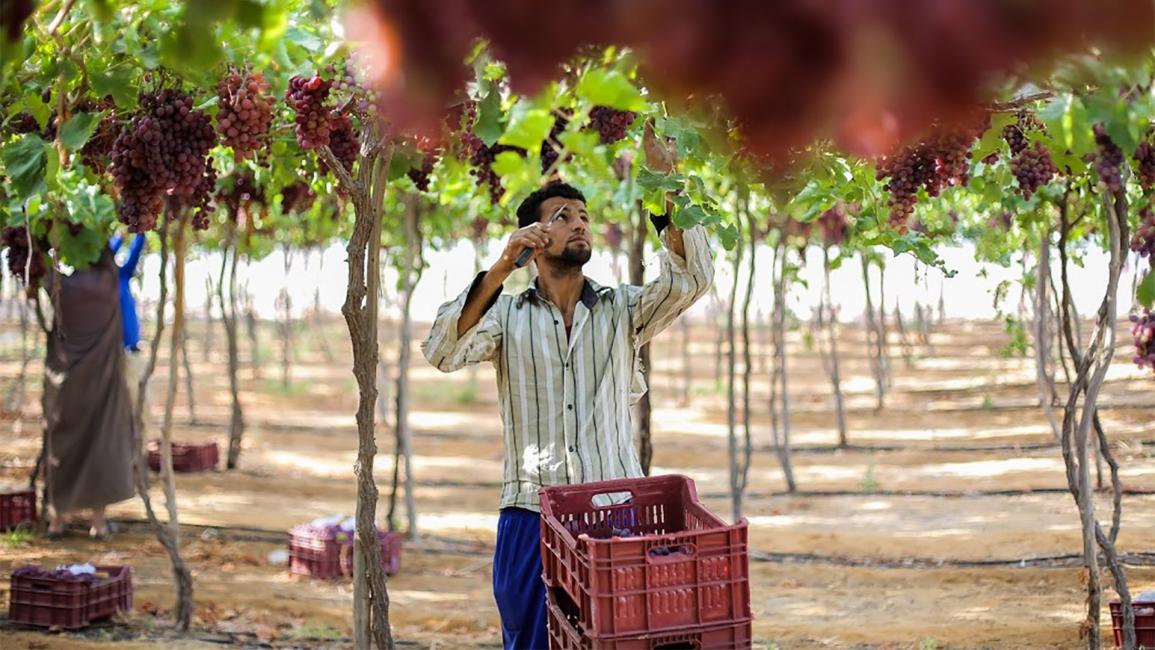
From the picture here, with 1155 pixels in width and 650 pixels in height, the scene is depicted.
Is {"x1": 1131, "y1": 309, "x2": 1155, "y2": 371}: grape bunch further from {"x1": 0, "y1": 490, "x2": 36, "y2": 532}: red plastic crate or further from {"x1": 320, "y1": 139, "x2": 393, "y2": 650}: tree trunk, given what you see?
{"x1": 0, "y1": 490, "x2": 36, "y2": 532}: red plastic crate

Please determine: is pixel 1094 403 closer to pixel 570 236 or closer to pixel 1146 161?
pixel 1146 161

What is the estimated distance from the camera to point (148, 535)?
23.1ft

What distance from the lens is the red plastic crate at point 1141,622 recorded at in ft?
12.8

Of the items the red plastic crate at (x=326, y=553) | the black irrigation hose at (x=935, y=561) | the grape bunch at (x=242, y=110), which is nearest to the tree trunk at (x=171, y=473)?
the red plastic crate at (x=326, y=553)

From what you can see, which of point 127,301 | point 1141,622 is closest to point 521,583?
point 1141,622

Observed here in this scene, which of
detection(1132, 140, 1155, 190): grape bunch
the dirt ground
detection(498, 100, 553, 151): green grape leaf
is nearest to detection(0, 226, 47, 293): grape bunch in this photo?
the dirt ground

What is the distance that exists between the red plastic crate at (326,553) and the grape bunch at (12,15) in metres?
5.40

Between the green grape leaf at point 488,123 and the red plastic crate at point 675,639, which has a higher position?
the green grape leaf at point 488,123

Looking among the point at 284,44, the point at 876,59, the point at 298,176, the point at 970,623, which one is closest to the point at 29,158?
the point at 284,44

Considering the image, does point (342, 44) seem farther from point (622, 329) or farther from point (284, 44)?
point (622, 329)

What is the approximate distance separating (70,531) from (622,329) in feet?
17.3

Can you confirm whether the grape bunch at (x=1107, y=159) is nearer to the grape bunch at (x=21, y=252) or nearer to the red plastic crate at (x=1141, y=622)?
the red plastic crate at (x=1141, y=622)

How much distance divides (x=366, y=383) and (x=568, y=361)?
548 mm

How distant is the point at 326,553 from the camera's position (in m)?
6.17
